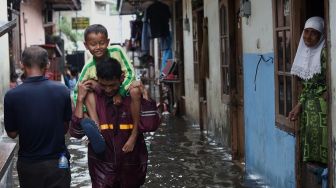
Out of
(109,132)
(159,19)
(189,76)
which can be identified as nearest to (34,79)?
(109,132)

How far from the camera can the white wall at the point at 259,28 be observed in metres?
6.67

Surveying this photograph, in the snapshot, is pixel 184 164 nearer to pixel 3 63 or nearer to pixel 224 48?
pixel 224 48

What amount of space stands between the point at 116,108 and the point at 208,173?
3.85 m

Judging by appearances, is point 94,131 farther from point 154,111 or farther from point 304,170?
point 304,170

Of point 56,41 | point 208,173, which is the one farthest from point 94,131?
point 56,41

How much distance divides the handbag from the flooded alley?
303 centimetres

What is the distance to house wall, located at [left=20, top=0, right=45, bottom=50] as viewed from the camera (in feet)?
61.3

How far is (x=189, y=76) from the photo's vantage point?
13852 millimetres

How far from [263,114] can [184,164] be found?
79.9 inches

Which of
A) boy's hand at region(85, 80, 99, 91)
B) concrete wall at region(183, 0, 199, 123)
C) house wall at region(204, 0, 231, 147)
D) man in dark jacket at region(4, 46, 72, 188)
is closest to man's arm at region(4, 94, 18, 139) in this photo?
man in dark jacket at region(4, 46, 72, 188)

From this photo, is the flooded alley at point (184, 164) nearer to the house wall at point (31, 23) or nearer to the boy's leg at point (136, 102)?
the boy's leg at point (136, 102)

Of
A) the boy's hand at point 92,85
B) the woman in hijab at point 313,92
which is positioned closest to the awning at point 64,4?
the woman in hijab at point 313,92

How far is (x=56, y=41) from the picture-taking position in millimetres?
26219

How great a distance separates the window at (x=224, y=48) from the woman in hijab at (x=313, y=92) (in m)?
3.77
